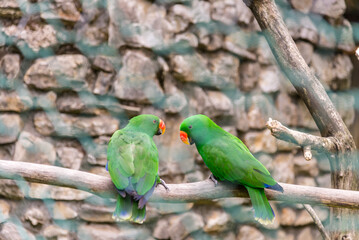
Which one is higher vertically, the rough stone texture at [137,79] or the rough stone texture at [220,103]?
the rough stone texture at [137,79]

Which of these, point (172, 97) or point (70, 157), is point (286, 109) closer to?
point (172, 97)

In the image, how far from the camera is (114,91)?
4.43ft

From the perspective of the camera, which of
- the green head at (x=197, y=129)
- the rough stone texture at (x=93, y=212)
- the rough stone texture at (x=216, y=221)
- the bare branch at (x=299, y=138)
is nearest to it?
the bare branch at (x=299, y=138)

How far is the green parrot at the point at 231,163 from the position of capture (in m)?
0.77

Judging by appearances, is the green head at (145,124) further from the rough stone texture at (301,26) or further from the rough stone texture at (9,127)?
the rough stone texture at (301,26)

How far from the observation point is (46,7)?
1.30m

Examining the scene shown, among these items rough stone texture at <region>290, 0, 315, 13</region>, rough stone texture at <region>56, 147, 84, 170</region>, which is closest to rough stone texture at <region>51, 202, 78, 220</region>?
rough stone texture at <region>56, 147, 84, 170</region>

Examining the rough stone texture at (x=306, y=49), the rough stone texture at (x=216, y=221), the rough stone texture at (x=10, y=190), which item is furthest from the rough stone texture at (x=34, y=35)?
the rough stone texture at (x=306, y=49)

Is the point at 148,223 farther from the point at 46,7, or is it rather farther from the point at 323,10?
the point at 323,10

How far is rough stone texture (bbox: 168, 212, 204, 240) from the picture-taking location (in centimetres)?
148

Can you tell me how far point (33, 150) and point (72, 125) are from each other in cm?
13

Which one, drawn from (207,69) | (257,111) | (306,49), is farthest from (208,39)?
(306,49)

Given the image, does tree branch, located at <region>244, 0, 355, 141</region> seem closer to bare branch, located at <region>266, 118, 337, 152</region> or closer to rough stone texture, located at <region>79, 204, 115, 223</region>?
bare branch, located at <region>266, 118, 337, 152</region>

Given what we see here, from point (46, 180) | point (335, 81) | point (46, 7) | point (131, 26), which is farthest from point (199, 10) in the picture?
point (46, 180)
